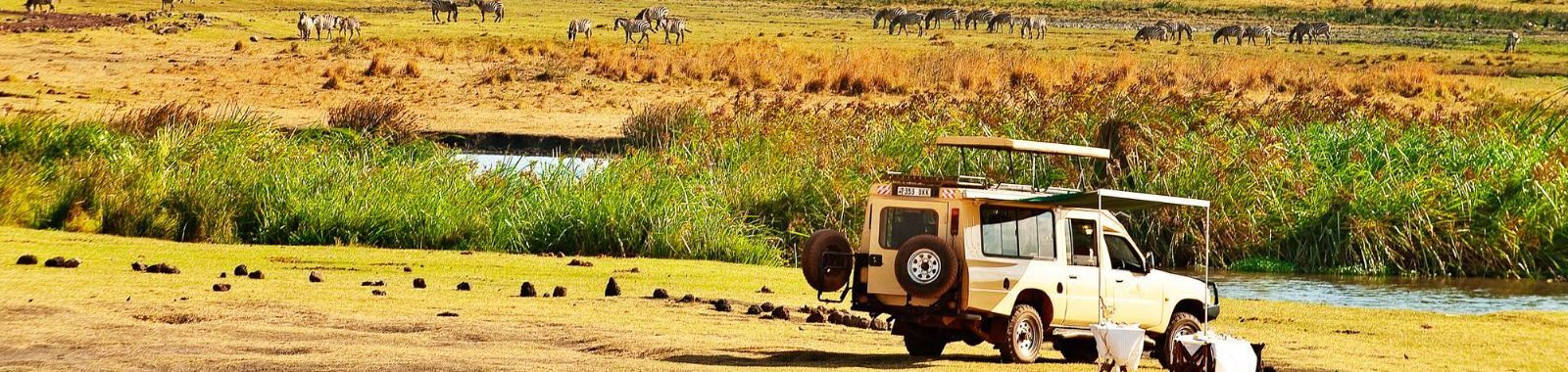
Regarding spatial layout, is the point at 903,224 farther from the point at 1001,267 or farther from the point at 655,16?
the point at 655,16

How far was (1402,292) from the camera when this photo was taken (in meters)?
18.9

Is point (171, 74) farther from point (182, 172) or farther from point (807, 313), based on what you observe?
point (807, 313)

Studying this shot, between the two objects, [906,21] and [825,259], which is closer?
[825,259]

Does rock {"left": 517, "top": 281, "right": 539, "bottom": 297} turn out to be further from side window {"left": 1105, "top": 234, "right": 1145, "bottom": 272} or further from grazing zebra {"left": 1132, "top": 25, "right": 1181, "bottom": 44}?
grazing zebra {"left": 1132, "top": 25, "right": 1181, "bottom": 44}

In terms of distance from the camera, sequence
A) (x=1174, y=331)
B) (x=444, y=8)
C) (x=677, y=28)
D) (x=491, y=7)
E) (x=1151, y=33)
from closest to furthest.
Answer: (x=1174, y=331)
(x=677, y=28)
(x=1151, y=33)
(x=444, y=8)
(x=491, y=7)

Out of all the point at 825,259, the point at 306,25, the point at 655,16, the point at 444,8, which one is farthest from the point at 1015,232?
the point at 444,8

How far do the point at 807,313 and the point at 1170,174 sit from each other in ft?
27.3

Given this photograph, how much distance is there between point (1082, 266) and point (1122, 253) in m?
0.65

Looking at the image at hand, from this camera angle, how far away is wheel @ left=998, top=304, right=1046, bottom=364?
10.4 meters

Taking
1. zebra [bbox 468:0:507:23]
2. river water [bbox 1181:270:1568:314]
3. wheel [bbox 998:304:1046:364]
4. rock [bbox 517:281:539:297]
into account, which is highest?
zebra [bbox 468:0:507:23]

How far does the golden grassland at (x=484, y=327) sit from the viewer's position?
10547 millimetres

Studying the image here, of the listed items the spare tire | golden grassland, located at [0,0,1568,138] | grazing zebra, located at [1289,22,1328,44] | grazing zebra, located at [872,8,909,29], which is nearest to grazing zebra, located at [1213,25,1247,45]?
grazing zebra, located at [1289,22,1328,44]

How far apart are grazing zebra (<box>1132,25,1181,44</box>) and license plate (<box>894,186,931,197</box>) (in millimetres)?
54083

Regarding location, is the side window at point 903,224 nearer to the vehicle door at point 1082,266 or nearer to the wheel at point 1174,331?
the vehicle door at point 1082,266
